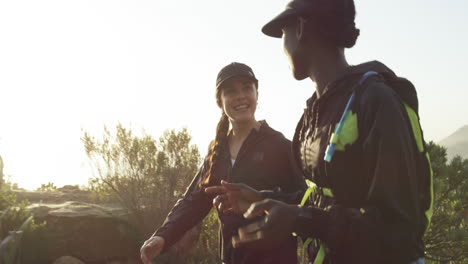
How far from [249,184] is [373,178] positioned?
199cm

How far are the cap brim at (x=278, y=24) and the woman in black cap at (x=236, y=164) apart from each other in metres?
1.50

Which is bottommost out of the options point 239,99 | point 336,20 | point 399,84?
point 399,84

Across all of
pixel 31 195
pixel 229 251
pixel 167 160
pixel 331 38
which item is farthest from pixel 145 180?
pixel 331 38

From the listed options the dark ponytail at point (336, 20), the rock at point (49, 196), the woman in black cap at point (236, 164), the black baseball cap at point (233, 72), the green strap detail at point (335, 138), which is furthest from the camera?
the rock at point (49, 196)

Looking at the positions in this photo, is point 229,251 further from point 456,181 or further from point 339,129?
point 456,181

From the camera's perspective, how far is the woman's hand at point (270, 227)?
1412mm

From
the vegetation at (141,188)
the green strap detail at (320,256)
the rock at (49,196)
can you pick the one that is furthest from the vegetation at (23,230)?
the green strap detail at (320,256)

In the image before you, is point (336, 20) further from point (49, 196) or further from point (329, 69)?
point (49, 196)

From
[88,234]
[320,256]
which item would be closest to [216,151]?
[320,256]

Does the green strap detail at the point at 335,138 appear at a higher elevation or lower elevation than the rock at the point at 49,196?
lower

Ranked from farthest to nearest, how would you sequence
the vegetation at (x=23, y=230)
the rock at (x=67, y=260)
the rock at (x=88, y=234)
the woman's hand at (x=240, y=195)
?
the rock at (x=88, y=234) → the rock at (x=67, y=260) → the vegetation at (x=23, y=230) → the woman's hand at (x=240, y=195)

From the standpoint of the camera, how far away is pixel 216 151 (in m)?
3.60

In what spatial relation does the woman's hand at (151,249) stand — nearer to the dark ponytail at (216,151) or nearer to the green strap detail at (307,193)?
the dark ponytail at (216,151)

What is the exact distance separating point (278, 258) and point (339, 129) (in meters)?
1.81
